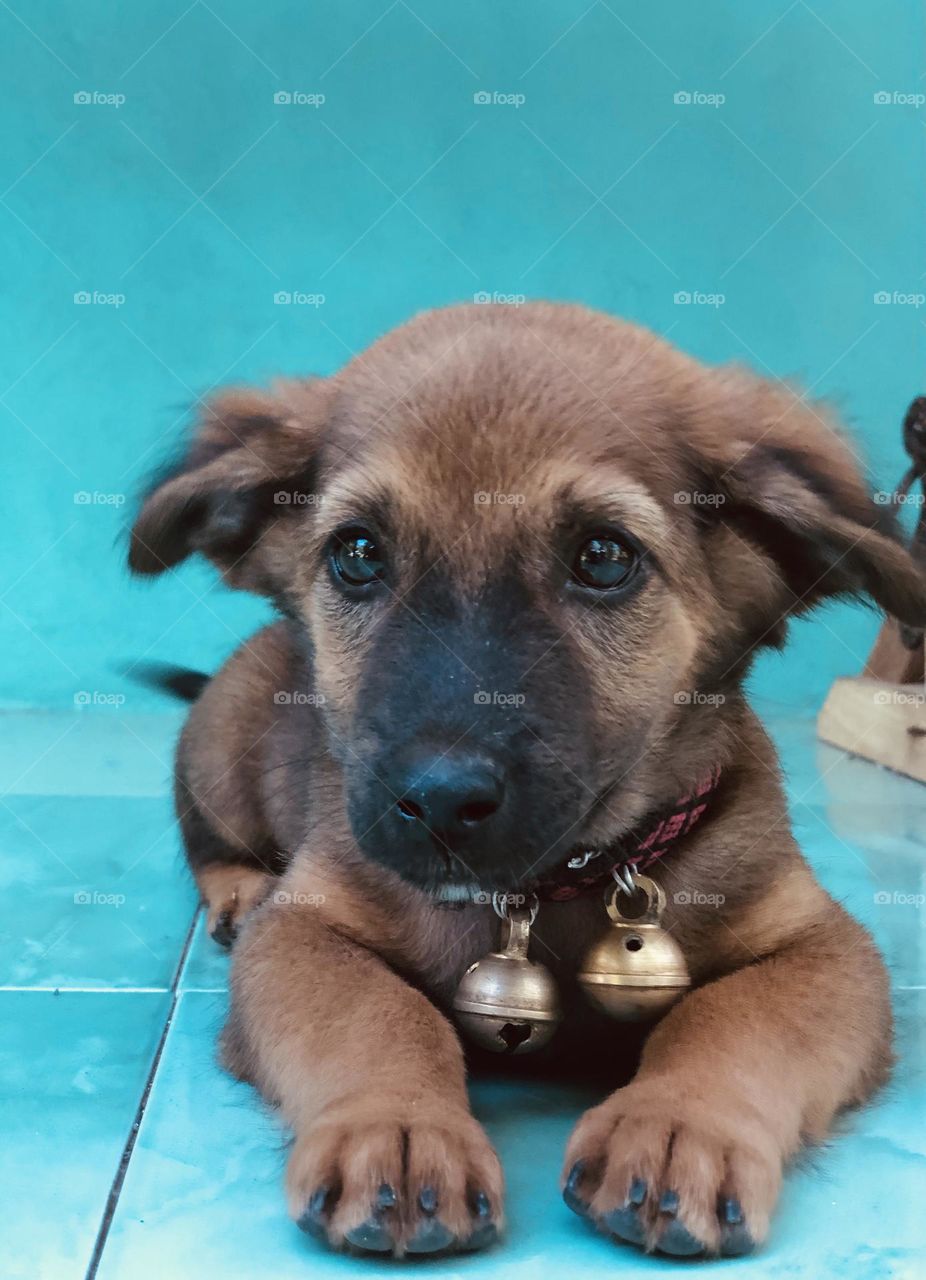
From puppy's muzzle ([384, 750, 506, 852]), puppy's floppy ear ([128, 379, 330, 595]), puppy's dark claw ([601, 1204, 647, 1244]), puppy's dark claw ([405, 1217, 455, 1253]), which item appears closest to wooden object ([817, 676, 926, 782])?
puppy's floppy ear ([128, 379, 330, 595])

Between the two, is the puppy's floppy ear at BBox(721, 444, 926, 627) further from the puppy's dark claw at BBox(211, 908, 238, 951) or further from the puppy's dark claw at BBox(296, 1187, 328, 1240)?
the puppy's dark claw at BBox(211, 908, 238, 951)

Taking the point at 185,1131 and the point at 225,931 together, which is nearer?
the point at 185,1131

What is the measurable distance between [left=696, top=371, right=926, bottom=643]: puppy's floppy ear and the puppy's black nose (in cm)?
75

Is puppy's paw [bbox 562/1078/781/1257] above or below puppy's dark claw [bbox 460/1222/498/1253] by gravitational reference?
above

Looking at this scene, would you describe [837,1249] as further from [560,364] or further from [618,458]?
[560,364]

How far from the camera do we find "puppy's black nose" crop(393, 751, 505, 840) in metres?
1.78

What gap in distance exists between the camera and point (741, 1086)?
1.84 metres

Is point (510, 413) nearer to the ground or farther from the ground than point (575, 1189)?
farther from the ground

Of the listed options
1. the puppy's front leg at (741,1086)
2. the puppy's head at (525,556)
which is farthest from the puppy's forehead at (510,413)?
the puppy's front leg at (741,1086)

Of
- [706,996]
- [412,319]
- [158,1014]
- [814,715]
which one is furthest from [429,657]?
[814,715]

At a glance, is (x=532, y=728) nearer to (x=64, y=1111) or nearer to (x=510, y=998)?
(x=510, y=998)

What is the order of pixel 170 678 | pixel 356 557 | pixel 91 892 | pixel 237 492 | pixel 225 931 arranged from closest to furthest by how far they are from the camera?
pixel 356 557, pixel 237 492, pixel 225 931, pixel 91 892, pixel 170 678

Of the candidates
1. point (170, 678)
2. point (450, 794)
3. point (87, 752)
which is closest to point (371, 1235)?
point (450, 794)

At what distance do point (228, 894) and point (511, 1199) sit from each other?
61.5 inches
